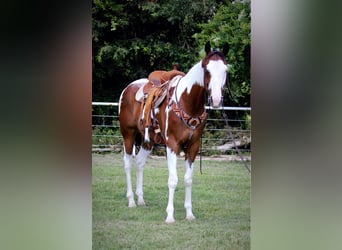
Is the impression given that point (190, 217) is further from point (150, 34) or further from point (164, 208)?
point (150, 34)


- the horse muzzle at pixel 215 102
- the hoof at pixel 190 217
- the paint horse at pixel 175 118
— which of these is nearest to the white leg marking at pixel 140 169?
the paint horse at pixel 175 118

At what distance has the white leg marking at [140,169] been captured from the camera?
3.43m

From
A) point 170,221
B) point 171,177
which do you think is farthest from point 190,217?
point 171,177

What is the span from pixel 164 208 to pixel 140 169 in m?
0.26

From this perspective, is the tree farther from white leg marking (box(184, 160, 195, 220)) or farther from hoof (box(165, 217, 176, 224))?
hoof (box(165, 217, 176, 224))

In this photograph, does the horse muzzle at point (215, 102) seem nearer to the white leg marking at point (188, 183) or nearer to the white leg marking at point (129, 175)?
the white leg marking at point (188, 183)

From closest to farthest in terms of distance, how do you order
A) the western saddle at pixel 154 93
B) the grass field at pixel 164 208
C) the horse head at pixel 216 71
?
the horse head at pixel 216 71, the grass field at pixel 164 208, the western saddle at pixel 154 93

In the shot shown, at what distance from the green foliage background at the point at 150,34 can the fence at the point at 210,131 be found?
7cm

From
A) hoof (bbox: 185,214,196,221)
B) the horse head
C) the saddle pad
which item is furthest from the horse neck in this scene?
hoof (bbox: 185,214,196,221)

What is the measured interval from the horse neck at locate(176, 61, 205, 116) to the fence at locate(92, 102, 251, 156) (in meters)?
0.06

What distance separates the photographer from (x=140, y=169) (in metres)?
3.46
